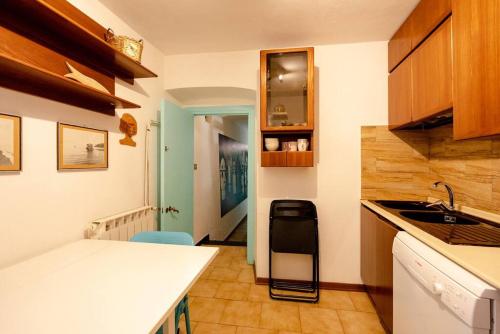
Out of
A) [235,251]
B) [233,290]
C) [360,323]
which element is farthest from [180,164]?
[360,323]

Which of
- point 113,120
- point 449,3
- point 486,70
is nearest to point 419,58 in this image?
point 449,3

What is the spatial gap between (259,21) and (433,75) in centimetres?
132

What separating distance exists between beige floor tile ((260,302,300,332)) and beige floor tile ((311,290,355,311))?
260 millimetres

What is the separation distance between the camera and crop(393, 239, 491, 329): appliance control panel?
30.1 inches

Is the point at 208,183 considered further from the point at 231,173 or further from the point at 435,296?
the point at 435,296

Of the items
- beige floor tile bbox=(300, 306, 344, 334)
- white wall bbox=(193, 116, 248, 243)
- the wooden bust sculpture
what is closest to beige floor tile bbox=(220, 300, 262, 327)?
beige floor tile bbox=(300, 306, 344, 334)

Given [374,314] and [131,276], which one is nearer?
[131,276]

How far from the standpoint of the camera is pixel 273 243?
212 cm

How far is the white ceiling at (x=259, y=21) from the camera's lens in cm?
170

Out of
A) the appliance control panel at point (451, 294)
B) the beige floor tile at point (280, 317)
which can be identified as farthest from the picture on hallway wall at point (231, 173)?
the appliance control panel at point (451, 294)

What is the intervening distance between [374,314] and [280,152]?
5.12 feet

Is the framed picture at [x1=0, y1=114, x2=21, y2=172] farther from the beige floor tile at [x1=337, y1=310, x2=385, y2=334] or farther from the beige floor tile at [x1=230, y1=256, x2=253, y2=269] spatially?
the beige floor tile at [x1=337, y1=310, x2=385, y2=334]

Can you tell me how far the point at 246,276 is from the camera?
8.32ft

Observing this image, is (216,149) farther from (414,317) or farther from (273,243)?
(414,317)
